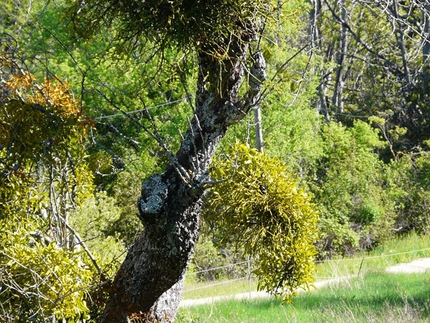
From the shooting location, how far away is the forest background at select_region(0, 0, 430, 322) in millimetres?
3943

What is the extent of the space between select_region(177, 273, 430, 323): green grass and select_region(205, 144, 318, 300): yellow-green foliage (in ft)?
7.67

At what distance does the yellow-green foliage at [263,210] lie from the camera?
3703mm

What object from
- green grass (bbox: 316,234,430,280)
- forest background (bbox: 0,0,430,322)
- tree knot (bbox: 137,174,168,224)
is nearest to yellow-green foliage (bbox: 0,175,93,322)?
forest background (bbox: 0,0,430,322)

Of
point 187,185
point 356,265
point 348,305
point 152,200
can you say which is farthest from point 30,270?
point 356,265

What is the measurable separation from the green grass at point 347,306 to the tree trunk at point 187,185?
279cm

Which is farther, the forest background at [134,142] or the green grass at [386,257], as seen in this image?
the green grass at [386,257]

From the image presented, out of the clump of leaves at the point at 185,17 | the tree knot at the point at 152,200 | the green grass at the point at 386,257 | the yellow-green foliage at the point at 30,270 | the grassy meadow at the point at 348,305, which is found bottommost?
the green grass at the point at 386,257

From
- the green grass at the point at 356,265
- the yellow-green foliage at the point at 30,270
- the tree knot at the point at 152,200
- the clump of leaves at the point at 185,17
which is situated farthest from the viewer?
the green grass at the point at 356,265

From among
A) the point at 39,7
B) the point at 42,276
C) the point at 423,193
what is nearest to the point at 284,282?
the point at 42,276

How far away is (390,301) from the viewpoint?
25.4ft

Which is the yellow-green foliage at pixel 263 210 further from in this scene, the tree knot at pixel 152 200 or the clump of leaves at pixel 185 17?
the clump of leaves at pixel 185 17

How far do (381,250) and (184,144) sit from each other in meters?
13.4

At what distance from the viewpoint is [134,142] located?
4828 mm

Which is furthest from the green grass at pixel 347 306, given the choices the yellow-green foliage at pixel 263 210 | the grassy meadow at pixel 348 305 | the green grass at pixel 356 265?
the yellow-green foliage at pixel 263 210
